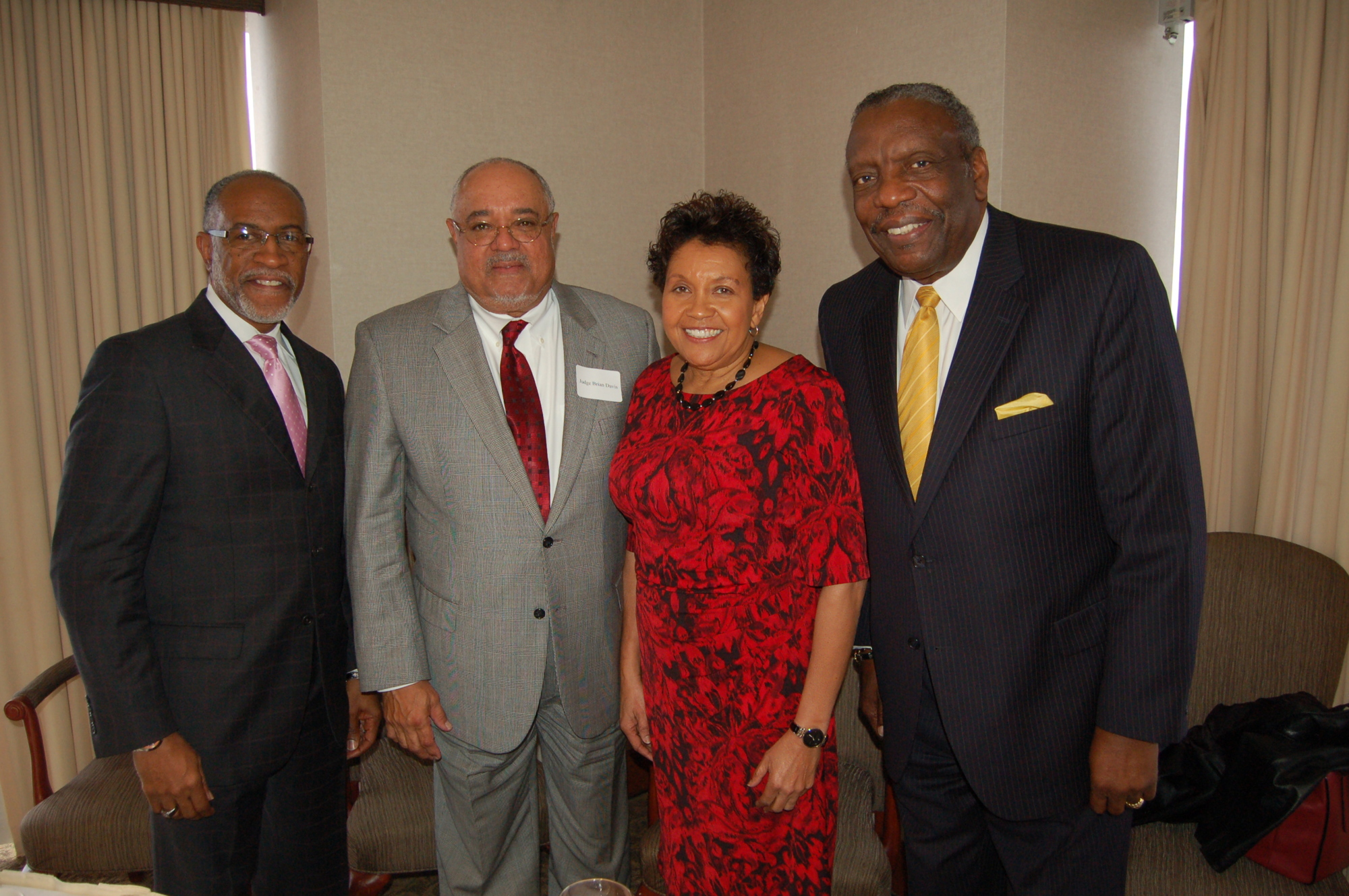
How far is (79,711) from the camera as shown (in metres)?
3.52

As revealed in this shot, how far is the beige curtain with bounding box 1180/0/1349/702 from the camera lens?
2.55 meters

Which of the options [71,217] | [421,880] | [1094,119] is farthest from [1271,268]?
[71,217]

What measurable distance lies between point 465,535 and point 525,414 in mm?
326

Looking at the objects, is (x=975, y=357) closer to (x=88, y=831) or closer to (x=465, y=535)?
(x=465, y=535)

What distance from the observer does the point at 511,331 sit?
2.12 metres

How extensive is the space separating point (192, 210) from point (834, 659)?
129 inches

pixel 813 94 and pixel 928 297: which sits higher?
pixel 813 94

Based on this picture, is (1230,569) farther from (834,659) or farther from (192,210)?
(192,210)

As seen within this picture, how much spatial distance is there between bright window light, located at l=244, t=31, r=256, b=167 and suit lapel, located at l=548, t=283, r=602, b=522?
222 centimetres

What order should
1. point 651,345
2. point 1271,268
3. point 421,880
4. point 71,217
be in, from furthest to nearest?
point 71,217, point 421,880, point 1271,268, point 651,345

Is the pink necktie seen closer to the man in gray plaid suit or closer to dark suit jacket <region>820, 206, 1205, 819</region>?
the man in gray plaid suit

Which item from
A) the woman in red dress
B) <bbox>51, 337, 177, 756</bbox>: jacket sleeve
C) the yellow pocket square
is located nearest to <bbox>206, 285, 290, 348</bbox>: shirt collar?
<bbox>51, 337, 177, 756</bbox>: jacket sleeve

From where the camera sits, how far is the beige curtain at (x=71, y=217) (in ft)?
10.7

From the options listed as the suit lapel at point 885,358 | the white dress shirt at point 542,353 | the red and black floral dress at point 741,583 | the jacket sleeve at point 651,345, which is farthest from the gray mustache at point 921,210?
the white dress shirt at point 542,353
